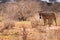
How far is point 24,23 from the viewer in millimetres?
2553

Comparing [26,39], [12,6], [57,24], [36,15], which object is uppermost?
[12,6]

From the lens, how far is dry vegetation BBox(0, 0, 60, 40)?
2.47m

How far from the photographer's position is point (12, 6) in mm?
2676

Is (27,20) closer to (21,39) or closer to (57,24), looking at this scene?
(21,39)

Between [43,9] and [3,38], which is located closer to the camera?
[3,38]

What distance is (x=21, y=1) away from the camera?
105 inches

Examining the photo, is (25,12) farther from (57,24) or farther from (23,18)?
(57,24)

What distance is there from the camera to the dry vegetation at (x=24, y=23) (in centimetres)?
247

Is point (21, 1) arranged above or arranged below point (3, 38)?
above

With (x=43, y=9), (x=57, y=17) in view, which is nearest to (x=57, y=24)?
(x=57, y=17)

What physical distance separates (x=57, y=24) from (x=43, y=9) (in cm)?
37

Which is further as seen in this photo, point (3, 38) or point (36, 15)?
point (36, 15)

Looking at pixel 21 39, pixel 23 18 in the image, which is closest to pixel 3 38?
pixel 21 39

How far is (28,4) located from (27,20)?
12.1 inches
